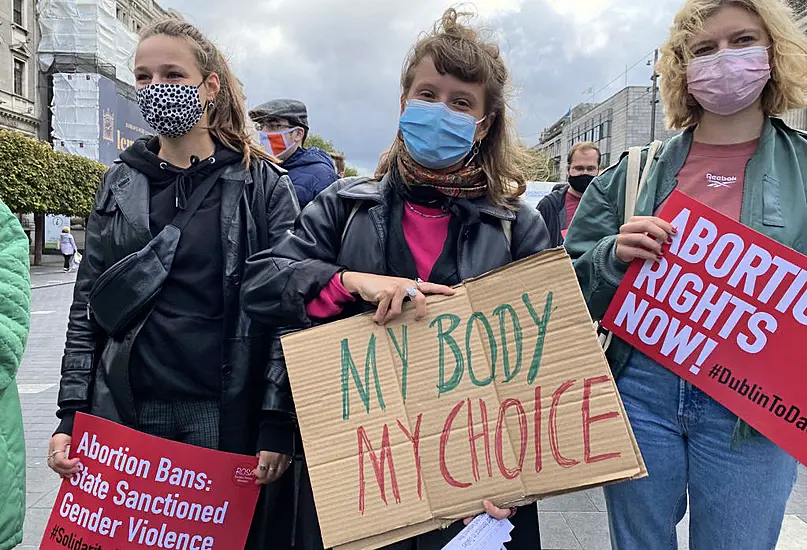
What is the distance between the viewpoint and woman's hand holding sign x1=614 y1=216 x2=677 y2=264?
1572 millimetres

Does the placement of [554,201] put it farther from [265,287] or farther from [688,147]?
[265,287]

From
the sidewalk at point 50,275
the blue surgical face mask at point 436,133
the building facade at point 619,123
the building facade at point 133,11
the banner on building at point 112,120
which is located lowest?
the sidewalk at point 50,275

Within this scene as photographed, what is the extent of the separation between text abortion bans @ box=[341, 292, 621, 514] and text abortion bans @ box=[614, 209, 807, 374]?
1.36ft

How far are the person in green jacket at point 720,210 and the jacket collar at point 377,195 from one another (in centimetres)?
32

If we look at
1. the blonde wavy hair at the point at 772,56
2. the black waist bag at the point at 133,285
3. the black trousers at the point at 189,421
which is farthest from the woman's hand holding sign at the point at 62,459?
the blonde wavy hair at the point at 772,56

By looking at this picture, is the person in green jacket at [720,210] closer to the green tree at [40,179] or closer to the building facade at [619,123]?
the green tree at [40,179]

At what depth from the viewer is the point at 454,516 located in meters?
1.32

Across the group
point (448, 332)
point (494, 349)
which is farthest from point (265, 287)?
point (494, 349)

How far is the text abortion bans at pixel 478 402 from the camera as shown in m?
1.30

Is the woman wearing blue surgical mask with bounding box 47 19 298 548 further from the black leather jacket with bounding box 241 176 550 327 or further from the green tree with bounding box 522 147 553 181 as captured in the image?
A: the green tree with bounding box 522 147 553 181

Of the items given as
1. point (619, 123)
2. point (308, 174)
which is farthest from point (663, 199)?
point (619, 123)

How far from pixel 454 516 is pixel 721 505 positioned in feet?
2.44

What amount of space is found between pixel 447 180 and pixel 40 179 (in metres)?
25.2

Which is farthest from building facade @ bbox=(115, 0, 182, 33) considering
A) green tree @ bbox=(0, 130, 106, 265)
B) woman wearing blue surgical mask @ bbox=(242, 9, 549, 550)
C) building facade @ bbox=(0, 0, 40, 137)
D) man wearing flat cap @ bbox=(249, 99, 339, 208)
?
woman wearing blue surgical mask @ bbox=(242, 9, 549, 550)
